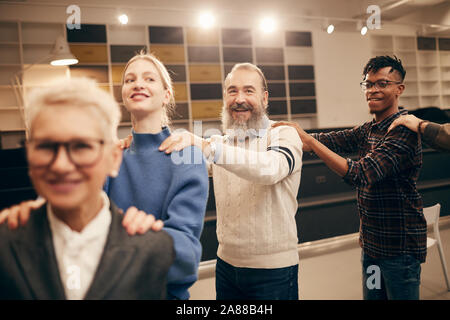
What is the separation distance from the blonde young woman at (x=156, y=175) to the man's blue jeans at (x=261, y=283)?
477 millimetres

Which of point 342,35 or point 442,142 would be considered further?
point 342,35

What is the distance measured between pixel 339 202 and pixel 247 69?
1528 millimetres

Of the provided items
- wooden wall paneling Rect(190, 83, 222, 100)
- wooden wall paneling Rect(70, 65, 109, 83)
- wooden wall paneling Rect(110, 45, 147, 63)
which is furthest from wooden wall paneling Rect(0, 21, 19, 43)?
wooden wall paneling Rect(190, 83, 222, 100)

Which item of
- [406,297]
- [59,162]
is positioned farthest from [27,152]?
[406,297]

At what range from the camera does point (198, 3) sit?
18.2ft

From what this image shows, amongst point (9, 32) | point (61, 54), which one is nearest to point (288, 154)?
point (61, 54)

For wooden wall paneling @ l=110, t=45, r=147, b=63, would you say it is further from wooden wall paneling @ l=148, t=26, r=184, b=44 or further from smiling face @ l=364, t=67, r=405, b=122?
smiling face @ l=364, t=67, r=405, b=122

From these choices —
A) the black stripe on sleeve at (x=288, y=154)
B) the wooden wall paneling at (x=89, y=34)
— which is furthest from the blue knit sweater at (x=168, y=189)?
the wooden wall paneling at (x=89, y=34)

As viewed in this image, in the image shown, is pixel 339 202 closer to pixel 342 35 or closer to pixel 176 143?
pixel 176 143

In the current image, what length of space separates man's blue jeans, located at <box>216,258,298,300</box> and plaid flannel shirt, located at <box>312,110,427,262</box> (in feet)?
1.29

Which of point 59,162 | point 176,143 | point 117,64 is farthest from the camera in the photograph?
point 117,64

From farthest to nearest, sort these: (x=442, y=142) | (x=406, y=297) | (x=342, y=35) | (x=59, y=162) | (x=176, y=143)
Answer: (x=342, y=35)
(x=406, y=297)
(x=442, y=142)
(x=176, y=143)
(x=59, y=162)

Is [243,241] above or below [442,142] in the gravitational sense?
below
